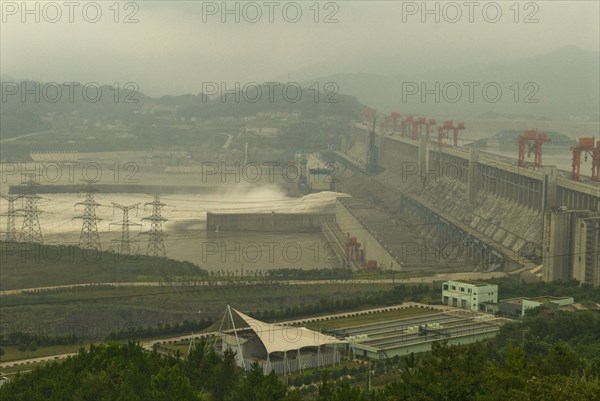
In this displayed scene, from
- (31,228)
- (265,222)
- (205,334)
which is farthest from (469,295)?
(31,228)

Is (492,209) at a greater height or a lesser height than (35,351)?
greater

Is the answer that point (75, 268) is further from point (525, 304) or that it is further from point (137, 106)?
point (137, 106)

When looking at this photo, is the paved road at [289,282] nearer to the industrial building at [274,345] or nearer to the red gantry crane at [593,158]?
the red gantry crane at [593,158]

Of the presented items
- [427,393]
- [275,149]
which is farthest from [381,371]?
[275,149]

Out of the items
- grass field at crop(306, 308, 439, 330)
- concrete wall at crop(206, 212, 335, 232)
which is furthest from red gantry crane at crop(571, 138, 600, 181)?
concrete wall at crop(206, 212, 335, 232)

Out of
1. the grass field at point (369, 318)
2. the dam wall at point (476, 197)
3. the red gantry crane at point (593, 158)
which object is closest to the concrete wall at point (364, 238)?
the dam wall at point (476, 197)

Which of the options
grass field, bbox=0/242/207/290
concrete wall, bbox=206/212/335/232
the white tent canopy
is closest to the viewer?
the white tent canopy

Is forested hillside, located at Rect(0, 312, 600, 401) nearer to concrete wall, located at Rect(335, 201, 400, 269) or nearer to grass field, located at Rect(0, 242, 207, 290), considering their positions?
grass field, located at Rect(0, 242, 207, 290)
